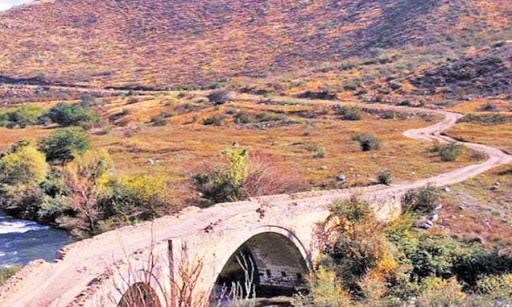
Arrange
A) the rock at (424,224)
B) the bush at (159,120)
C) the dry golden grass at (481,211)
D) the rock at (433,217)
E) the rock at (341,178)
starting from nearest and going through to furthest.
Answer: the dry golden grass at (481,211)
the rock at (424,224)
the rock at (433,217)
the rock at (341,178)
the bush at (159,120)

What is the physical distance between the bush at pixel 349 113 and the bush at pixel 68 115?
26156 millimetres

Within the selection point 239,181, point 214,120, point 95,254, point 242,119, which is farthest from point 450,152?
point 95,254

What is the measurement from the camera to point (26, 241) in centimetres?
2869

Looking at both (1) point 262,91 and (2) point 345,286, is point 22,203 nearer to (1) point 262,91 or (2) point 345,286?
(2) point 345,286

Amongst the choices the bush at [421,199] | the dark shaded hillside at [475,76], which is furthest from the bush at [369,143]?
the dark shaded hillside at [475,76]

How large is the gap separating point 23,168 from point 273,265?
2059 cm

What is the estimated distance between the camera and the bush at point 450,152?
39.5 meters

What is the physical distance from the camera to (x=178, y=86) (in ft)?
295

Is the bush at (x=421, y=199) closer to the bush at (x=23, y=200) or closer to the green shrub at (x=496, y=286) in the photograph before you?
the green shrub at (x=496, y=286)

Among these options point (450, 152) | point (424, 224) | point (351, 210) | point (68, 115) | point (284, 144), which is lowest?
point (424, 224)

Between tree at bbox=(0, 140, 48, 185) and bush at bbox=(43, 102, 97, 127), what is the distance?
2426 cm

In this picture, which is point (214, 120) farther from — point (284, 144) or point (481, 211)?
point (481, 211)

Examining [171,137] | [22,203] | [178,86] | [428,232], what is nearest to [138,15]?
[178,86]

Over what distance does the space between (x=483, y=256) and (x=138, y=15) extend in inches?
4182
